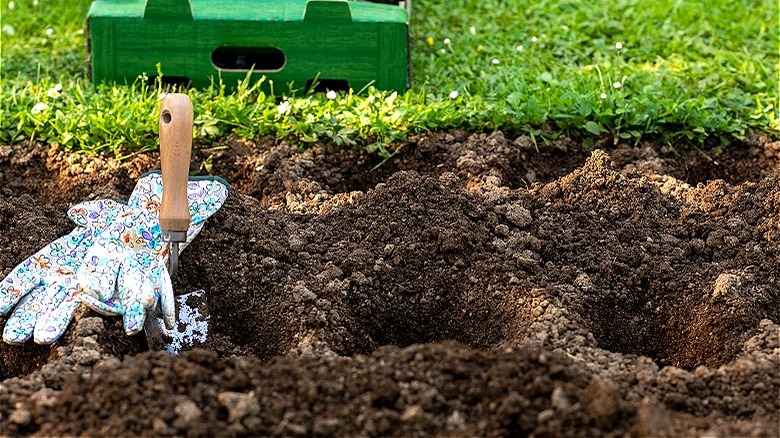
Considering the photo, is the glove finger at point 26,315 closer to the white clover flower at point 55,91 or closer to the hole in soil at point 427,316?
Answer: the hole in soil at point 427,316

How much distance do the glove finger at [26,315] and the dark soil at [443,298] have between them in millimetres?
76

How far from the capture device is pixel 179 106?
3.13m

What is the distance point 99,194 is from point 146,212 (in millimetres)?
380

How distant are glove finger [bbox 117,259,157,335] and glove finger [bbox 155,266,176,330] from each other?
0.08 ft

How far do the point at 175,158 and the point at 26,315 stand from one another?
62 centimetres

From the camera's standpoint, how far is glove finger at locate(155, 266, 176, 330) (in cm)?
321

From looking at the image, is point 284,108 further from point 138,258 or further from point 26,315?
point 26,315

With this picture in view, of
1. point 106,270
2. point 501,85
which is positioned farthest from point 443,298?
point 501,85

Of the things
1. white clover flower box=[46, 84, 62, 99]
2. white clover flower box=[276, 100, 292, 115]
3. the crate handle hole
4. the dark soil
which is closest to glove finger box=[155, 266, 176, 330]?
the dark soil

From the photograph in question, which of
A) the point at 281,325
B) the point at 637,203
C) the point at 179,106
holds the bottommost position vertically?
the point at 281,325

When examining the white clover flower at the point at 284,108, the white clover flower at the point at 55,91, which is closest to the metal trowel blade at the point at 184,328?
the white clover flower at the point at 284,108

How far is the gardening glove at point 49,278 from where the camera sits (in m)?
3.14

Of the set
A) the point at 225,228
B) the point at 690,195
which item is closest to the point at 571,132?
the point at 690,195

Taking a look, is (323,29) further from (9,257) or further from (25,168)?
(9,257)
